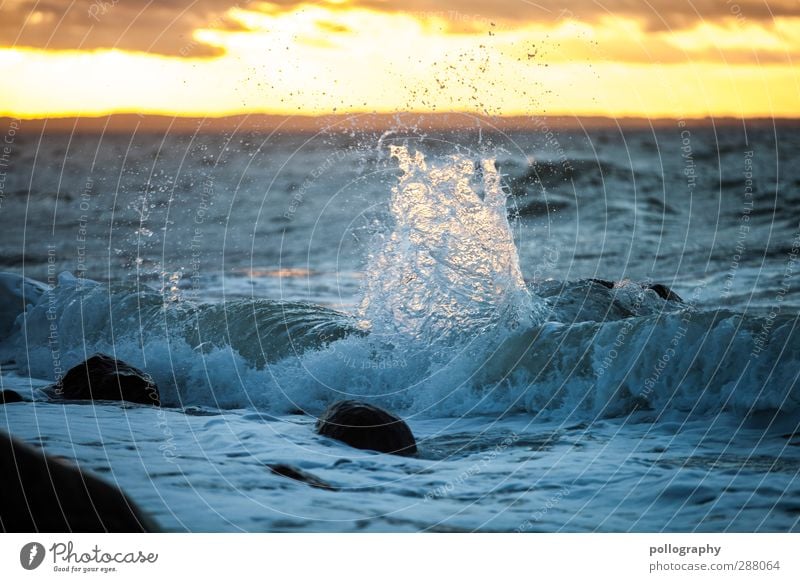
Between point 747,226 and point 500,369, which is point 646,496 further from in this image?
point 747,226

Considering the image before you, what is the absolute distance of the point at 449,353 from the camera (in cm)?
909

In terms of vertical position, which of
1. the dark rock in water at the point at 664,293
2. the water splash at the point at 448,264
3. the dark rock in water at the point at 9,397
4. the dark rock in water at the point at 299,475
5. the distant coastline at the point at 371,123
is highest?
the distant coastline at the point at 371,123

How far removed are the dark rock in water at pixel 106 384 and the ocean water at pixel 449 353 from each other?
200 millimetres

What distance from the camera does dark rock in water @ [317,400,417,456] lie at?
6.86 meters

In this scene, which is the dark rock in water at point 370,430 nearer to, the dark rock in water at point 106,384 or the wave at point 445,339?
the wave at point 445,339

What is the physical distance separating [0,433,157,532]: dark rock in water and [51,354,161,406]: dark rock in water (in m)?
1.88

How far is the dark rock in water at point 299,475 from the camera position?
20.6 ft
